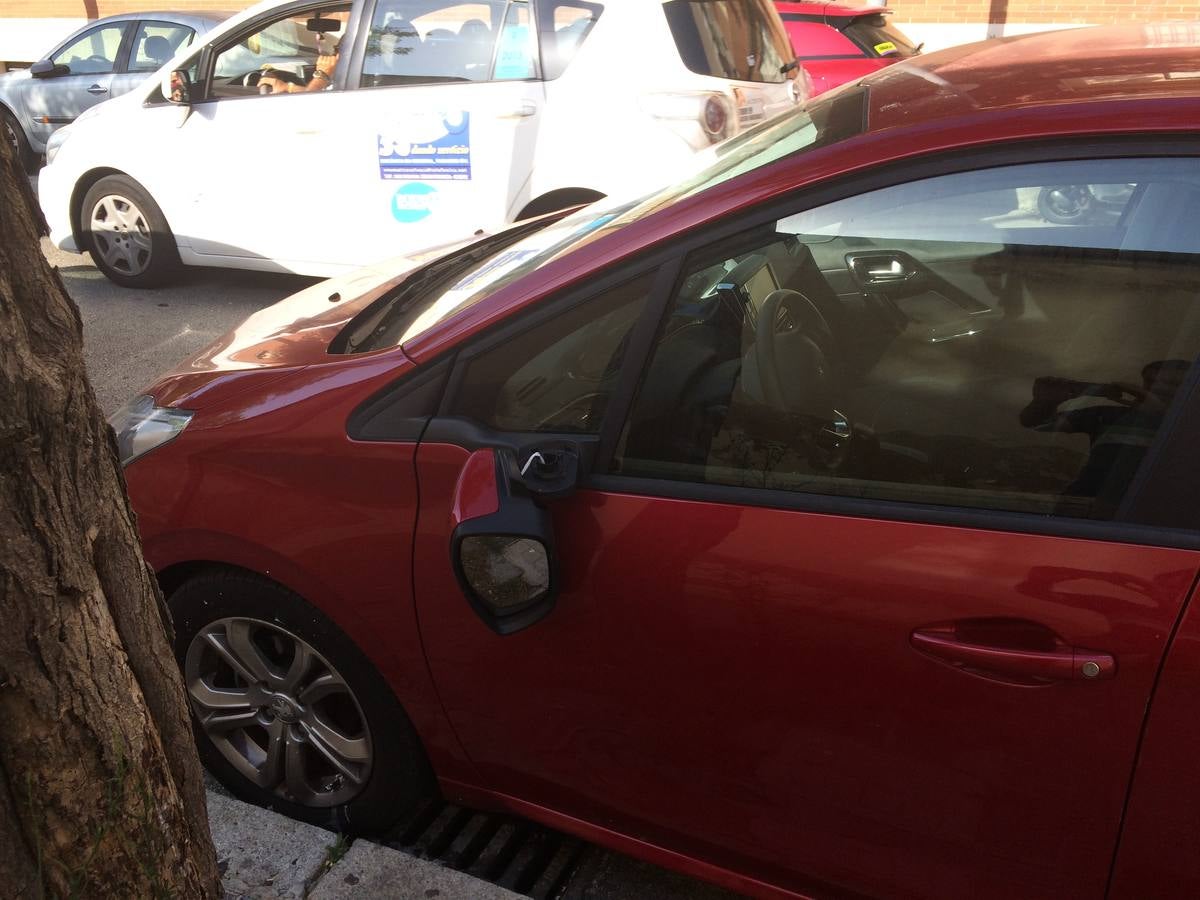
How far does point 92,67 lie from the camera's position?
1067cm

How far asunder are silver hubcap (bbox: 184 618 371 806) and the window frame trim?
0.91 meters

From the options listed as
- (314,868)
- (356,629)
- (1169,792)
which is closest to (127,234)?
(356,629)

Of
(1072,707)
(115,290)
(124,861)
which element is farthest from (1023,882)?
(115,290)

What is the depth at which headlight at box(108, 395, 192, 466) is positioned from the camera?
2506mm

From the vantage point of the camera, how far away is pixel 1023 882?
73.8 inches

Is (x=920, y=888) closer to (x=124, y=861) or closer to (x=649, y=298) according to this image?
(x=649, y=298)

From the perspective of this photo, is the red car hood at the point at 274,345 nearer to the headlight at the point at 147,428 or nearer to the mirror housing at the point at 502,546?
the headlight at the point at 147,428

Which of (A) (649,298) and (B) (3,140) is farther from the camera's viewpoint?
(A) (649,298)

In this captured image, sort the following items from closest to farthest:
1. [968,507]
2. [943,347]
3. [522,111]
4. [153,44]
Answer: [968,507] < [943,347] < [522,111] < [153,44]

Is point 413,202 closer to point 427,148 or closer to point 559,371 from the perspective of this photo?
point 427,148

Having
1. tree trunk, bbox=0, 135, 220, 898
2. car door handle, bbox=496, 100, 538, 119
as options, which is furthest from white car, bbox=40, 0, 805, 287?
tree trunk, bbox=0, 135, 220, 898

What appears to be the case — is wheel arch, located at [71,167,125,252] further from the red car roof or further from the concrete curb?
the red car roof

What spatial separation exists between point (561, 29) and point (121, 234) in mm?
3125

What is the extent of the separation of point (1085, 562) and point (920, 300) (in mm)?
571
